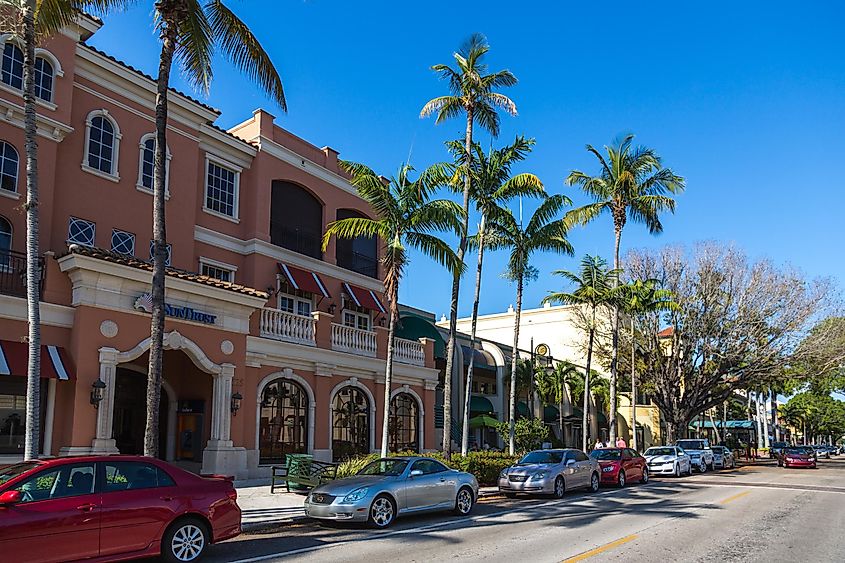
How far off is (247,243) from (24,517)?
1744 cm

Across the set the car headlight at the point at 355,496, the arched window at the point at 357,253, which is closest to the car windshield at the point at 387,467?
the car headlight at the point at 355,496

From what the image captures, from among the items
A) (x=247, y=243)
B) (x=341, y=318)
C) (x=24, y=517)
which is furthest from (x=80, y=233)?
(x=24, y=517)

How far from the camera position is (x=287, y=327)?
22859mm

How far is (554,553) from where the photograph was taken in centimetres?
1059

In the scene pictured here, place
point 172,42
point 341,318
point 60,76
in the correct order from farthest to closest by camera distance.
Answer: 1. point 341,318
2. point 60,76
3. point 172,42

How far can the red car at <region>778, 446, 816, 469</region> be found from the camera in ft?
138

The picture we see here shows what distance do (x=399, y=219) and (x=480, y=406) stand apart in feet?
66.3

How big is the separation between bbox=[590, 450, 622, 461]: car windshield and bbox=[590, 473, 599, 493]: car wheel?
2692mm

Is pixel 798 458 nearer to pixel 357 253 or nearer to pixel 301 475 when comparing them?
pixel 357 253

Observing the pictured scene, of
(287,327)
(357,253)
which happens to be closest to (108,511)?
(287,327)

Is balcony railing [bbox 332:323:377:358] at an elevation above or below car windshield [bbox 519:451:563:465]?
above

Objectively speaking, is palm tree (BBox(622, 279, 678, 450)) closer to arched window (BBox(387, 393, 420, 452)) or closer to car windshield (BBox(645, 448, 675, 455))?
car windshield (BBox(645, 448, 675, 455))

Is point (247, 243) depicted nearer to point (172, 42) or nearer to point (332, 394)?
point (332, 394)

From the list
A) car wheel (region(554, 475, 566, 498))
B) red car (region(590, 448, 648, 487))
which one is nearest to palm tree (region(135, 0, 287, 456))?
car wheel (region(554, 475, 566, 498))
